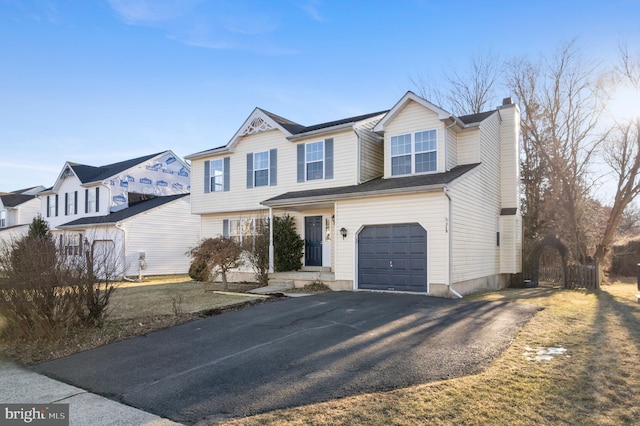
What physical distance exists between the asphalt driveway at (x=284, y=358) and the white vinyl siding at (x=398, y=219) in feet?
7.80

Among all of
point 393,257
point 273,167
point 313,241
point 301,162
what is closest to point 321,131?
point 301,162

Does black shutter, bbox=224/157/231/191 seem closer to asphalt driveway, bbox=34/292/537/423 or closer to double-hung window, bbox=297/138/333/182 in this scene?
double-hung window, bbox=297/138/333/182

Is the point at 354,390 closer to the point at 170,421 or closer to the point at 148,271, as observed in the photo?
the point at 170,421

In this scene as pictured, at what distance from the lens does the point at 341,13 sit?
44.2ft

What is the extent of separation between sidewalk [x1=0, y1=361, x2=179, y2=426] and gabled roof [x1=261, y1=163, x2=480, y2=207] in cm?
1003

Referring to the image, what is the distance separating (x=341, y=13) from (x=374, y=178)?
6479 millimetres

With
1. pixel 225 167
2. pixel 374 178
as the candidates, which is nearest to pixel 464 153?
pixel 374 178

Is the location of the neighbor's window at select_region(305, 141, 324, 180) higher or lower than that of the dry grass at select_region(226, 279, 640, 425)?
higher

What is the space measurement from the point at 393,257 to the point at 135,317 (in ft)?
26.6

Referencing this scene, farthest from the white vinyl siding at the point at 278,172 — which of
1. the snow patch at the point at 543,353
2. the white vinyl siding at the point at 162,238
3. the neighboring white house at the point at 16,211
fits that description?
the neighboring white house at the point at 16,211

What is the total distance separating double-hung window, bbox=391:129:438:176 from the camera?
1477cm

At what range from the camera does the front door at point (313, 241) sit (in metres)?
17.5

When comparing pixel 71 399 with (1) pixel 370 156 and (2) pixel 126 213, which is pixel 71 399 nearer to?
(1) pixel 370 156

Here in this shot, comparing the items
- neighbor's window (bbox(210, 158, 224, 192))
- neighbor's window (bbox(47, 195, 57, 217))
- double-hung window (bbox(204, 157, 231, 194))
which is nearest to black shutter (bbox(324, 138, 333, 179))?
double-hung window (bbox(204, 157, 231, 194))
